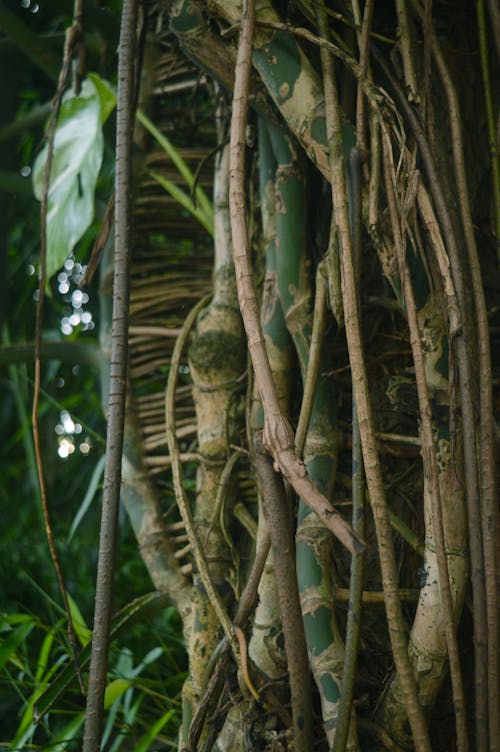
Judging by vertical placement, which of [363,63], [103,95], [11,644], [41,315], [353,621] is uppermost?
[103,95]

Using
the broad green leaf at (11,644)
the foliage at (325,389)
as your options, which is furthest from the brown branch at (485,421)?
the broad green leaf at (11,644)

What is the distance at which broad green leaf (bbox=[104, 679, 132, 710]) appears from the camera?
99cm

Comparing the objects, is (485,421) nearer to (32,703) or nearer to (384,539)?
(384,539)

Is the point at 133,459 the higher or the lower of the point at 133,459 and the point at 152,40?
the lower

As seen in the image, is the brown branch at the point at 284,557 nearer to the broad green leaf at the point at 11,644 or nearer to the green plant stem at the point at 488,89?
the green plant stem at the point at 488,89

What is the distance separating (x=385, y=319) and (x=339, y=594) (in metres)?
0.27

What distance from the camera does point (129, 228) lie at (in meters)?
0.70

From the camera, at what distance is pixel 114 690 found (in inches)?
39.2

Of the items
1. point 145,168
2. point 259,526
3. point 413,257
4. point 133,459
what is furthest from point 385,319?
point 145,168

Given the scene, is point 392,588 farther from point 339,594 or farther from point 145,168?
point 145,168

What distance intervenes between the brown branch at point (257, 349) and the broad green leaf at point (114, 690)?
0.62 metres

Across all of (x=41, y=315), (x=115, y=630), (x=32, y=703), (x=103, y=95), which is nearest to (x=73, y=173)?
(x=103, y=95)

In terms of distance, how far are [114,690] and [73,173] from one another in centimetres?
63

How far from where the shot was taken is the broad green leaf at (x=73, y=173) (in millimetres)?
931
